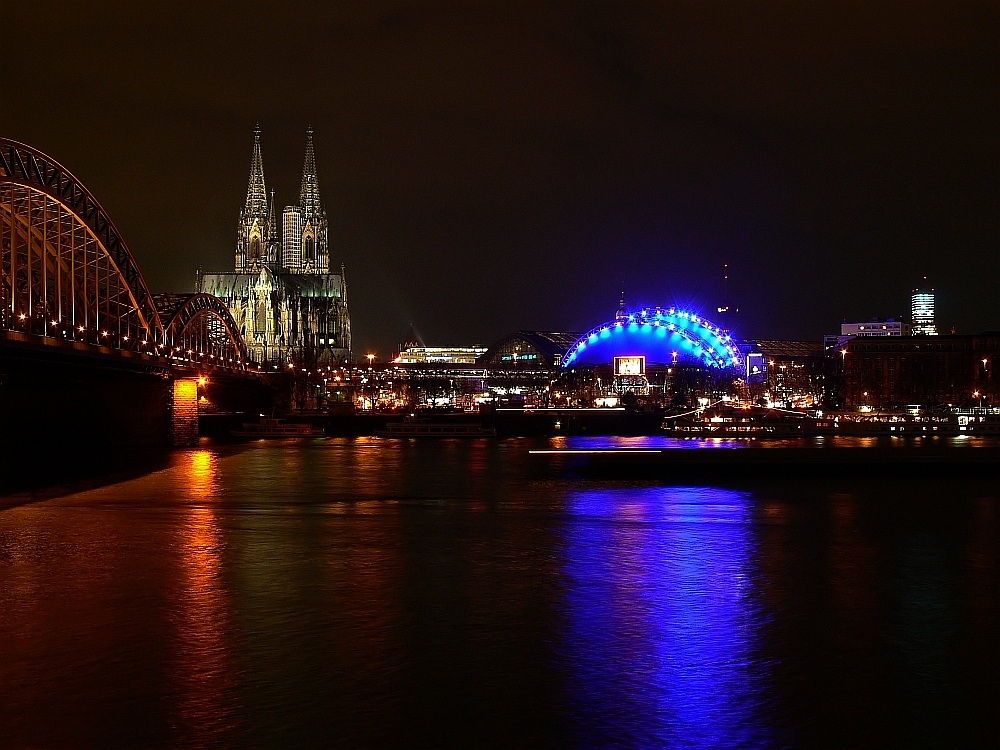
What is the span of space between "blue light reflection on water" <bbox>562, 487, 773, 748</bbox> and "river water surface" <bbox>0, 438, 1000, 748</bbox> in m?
0.06

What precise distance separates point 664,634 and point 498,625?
2.86 m

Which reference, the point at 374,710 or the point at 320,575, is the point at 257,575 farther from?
the point at 374,710

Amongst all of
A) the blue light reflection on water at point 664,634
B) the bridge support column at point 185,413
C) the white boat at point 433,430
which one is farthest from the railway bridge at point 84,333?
the blue light reflection on water at point 664,634

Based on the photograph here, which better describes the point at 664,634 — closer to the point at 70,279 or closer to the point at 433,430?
the point at 70,279

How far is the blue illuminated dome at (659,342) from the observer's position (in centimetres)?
15600

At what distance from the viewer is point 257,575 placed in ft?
84.8

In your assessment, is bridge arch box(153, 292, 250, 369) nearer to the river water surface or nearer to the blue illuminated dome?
the river water surface

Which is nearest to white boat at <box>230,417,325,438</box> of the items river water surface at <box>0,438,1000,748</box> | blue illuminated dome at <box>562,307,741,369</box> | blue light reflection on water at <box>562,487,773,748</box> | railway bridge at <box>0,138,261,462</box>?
railway bridge at <box>0,138,261,462</box>

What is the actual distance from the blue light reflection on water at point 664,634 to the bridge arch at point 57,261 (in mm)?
27898

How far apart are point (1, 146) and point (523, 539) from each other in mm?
32847

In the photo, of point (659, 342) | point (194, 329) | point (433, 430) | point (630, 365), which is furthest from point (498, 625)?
point (659, 342)

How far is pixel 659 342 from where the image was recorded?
163 meters

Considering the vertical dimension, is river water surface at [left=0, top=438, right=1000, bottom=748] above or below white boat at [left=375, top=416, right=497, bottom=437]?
below

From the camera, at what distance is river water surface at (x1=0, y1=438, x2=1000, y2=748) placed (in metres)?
15.5
